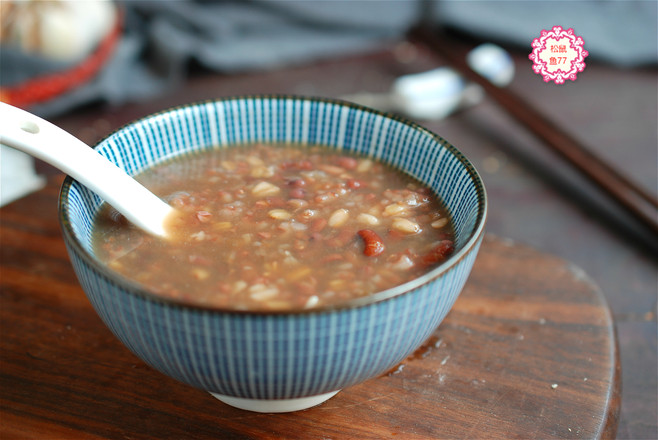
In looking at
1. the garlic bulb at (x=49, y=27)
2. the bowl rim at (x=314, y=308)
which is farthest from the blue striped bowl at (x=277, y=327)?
the garlic bulb at (x=49, y=27)

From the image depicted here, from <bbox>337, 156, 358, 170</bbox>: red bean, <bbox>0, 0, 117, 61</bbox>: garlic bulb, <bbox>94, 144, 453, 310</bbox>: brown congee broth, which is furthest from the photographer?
<bbox>0, 0, 117, 61</bbox>: garlic bulb

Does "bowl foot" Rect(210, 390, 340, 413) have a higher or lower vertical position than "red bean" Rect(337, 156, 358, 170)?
lower

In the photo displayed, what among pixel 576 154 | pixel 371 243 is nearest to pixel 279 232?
pixel 371 243

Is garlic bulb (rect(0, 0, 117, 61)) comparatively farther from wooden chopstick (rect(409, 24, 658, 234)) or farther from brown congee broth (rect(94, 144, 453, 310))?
wooden chopstick (rect(409, 24, 658, 234))

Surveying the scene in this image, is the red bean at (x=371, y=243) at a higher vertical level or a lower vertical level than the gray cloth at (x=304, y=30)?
higher

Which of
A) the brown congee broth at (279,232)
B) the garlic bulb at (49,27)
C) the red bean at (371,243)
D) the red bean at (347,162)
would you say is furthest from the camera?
the garlic bulb at (49,27)

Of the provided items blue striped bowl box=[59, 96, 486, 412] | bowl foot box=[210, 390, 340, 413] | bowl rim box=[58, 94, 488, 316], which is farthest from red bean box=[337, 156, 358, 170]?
bowl foot box=[210, 390, 340, 413]

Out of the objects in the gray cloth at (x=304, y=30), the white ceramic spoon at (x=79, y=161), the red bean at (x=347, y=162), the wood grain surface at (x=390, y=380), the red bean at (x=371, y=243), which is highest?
the white ceramic spoon at (x=79, y=161)

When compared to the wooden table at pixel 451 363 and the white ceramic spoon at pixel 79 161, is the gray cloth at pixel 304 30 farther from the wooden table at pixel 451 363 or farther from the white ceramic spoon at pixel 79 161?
the white ceramic spoon at pixel 79 161
